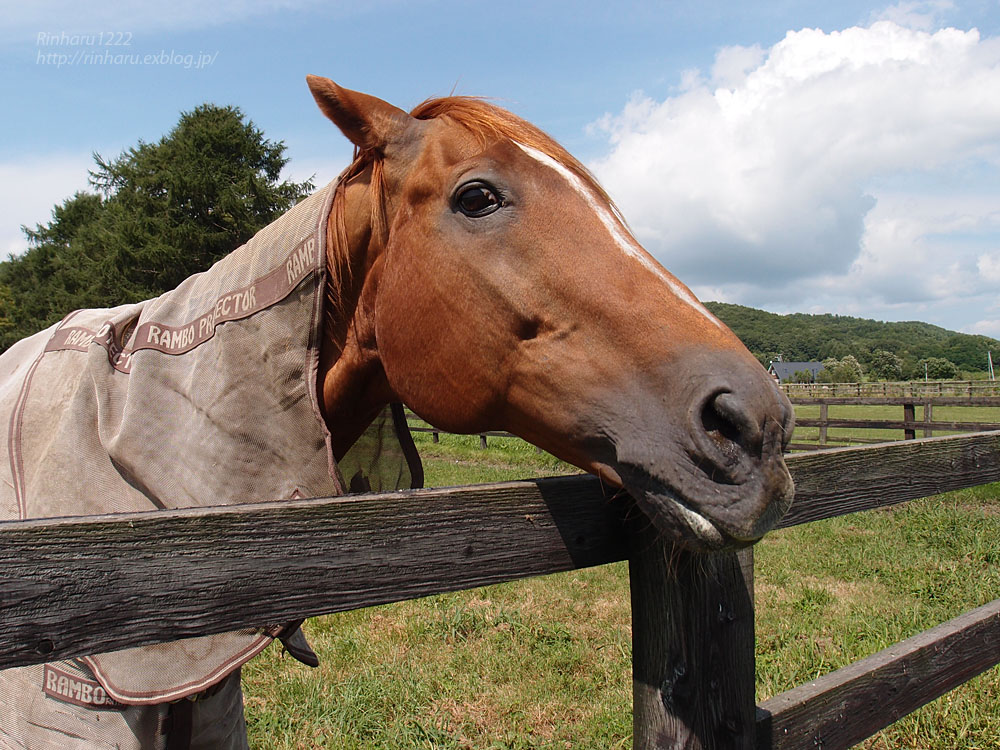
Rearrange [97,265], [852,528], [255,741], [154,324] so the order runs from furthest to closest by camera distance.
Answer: [97,265] → [852,528] → [255,741] → [154,324]

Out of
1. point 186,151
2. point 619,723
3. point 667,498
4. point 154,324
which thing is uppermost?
point 186,151

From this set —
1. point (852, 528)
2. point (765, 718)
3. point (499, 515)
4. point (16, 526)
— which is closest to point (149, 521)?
point (16, 526)

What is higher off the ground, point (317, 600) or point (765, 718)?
point (317, 600)

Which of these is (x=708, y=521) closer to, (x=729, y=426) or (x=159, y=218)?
(x=729, y=426)

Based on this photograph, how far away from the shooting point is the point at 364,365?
2006 millimetres

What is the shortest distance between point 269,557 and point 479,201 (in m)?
1.09

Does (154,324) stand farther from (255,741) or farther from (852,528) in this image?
(852,528)

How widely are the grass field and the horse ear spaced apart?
10.2 ft

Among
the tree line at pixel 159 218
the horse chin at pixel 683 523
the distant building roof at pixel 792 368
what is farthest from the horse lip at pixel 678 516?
the distant building roof at pixel 792 368

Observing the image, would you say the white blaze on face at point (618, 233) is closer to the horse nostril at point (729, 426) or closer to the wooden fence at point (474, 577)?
the horse nostril at point (729, 426)

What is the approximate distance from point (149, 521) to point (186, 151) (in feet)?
111

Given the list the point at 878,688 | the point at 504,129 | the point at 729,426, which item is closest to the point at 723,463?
the point at 729,426

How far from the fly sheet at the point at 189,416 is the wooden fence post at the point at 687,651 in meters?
0.90

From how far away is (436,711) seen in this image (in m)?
3.78
